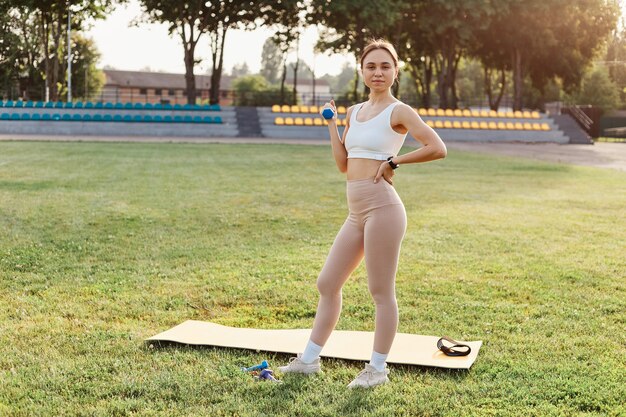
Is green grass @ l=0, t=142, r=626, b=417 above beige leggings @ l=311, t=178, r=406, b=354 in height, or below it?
below

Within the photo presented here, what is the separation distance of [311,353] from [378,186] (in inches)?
45.3

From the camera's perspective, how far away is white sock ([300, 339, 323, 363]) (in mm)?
4629

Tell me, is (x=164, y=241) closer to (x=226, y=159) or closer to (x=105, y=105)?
(x=226, y=159)

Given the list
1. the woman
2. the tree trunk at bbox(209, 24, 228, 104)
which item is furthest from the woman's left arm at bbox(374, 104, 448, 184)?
the tree trunk at bbox(209, 24, 228, 104)

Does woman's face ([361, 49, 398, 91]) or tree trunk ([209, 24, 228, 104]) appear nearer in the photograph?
woman's face ([361, 49, 398, 91])

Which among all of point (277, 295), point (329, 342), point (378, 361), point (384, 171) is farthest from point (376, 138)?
point (277, 295)

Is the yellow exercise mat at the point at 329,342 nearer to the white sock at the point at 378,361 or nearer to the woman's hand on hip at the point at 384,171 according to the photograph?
the white sock at the point at 378,361

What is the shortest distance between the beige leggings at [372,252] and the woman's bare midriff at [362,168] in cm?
3

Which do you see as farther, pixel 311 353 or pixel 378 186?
pixel 311 353

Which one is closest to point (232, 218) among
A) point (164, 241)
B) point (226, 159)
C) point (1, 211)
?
point (164, 241)

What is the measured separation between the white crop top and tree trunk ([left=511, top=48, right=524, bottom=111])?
48363 mm

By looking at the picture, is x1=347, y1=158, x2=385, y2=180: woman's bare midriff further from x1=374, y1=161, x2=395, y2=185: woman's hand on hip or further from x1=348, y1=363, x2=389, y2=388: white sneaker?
x1=348, y1=363, x2=389, y2=388: white sneaker

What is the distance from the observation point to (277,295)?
22.0 ft

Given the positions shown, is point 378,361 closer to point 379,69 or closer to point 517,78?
point 379,69
